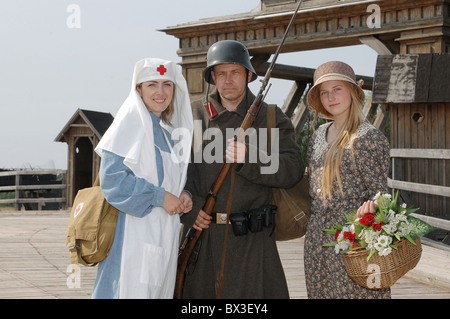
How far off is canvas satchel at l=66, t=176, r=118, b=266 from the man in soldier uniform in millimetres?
616

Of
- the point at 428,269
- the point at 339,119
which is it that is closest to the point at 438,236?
the point at 428,269

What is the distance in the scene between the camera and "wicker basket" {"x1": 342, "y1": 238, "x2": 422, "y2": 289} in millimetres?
3160

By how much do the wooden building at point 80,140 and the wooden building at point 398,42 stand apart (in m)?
8.89

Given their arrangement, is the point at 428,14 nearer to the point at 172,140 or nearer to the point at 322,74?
the point at 322,74

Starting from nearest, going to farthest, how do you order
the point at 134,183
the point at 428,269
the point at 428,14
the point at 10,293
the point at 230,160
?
the point at 134,183, the point at 230,160, the point at 10,293, the point at 428,269, the point at 428,14

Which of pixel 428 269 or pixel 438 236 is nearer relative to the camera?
pixel 428 269

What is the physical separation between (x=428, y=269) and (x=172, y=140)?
4144mm

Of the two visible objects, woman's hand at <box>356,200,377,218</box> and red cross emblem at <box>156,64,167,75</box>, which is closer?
woman's hand at <box>356,200,377,218</box>

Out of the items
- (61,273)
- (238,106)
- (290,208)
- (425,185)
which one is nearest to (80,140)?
(61,273)

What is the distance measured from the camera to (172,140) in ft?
12.2

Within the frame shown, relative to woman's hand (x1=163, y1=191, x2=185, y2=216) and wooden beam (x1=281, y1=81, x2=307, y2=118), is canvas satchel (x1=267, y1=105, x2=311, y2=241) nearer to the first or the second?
woman's hand (x1=163, y1=191, x2=185, y2=216)

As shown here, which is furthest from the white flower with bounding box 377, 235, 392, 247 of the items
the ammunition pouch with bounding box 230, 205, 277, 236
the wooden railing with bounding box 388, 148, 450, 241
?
the wooden railing with bounding box 388, 148, 450, 241

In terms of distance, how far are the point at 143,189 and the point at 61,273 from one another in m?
4.22

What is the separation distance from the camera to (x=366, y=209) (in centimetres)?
333
